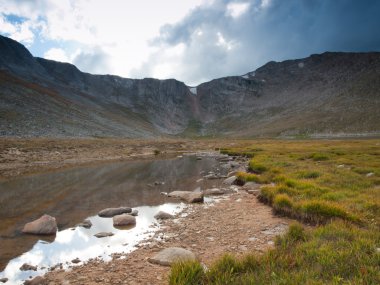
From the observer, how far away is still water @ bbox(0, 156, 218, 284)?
9539mm

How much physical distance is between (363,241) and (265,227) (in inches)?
168

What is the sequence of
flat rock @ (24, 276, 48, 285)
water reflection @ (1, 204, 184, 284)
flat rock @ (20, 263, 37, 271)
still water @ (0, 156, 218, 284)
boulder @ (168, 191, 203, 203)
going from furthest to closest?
1. boulder @ (168, 191, 203, 203)
2. still water @ (0, 156, 218, 284)
3. water reflection @ (1, 204, 184, 284)
4. flat rock @ (20, 263, 37, 271)
5. flat rock @ (24, 276, 48, 285)

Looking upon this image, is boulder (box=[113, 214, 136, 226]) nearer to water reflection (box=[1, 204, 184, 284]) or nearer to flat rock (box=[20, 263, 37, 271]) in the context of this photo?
water reflection (box=[1, 204, 184, 284])

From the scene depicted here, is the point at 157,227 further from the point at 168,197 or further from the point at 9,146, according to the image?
the point at 9,146

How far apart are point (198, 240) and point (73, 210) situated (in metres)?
8.79

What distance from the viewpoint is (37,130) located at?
74438mm

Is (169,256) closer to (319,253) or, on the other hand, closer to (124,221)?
(319,253)

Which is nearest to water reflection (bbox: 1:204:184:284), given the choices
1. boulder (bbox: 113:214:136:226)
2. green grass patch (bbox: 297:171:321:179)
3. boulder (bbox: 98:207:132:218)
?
boulder (bbox: 113:214:136:226)

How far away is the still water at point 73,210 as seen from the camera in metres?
9.54

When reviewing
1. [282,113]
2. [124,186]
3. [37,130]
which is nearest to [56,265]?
[124,186]

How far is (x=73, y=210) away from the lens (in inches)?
619

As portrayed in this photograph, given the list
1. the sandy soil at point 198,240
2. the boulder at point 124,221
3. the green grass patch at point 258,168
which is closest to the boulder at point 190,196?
the sandy soil at point 198,240

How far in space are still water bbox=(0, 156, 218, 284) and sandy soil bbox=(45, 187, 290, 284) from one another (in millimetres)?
842

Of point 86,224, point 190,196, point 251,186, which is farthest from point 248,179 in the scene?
point 86,224
